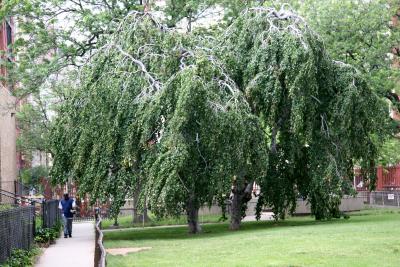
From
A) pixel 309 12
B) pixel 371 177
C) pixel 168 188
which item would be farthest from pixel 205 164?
pixel 309 12

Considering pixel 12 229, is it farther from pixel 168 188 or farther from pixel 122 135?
pixel 122 135

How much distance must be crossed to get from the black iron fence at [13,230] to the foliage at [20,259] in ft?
0.38

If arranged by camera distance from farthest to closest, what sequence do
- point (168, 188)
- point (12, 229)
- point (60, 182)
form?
point (60, 182), point (168, 188), point (12, 229)

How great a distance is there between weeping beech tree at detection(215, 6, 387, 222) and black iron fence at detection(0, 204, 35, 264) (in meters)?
10.1

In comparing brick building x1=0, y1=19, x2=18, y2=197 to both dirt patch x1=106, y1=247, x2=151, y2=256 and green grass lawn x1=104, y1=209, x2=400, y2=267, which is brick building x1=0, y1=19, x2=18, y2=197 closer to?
green grass lawn x1=104, y1=209, x2=400, y2=267

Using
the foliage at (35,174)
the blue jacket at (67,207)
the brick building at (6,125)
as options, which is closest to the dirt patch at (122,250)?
the blue jacket at (67,207)

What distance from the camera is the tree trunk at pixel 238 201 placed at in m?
27.7

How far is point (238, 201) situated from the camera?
27.8m

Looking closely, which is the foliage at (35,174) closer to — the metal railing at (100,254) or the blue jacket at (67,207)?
the blue jacket at (67,207)

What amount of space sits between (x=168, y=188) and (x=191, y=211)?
375 cm

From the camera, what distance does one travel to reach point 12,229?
15.6m

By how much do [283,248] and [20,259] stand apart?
6.18 meters

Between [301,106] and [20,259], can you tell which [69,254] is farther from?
[301,106]

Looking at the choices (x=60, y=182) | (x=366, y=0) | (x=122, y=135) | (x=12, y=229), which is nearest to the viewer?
(x=12, y=229)
